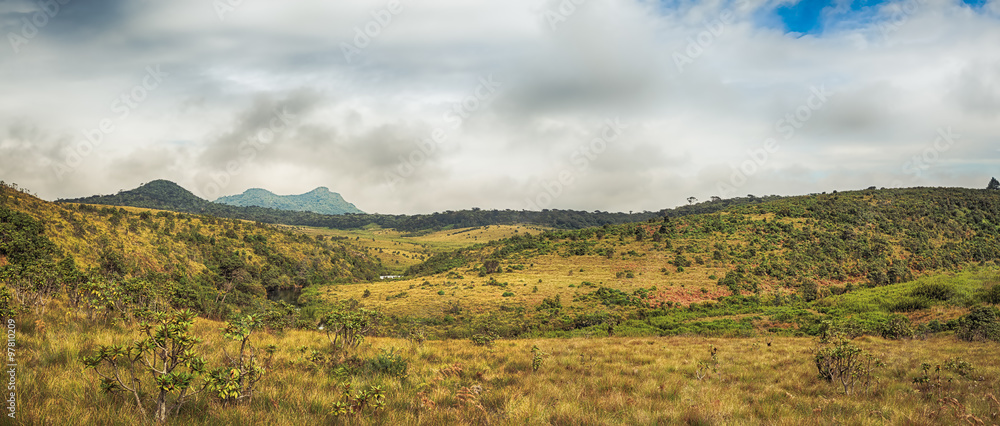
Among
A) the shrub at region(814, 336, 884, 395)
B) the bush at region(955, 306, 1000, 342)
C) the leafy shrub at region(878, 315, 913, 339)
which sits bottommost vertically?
the leafy shrub at region(878, 315, 913, 339)

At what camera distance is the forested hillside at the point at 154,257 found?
13141mm

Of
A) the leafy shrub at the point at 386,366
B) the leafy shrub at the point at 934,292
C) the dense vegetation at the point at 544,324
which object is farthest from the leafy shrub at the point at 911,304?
the leafy shrub at the point at 386,366

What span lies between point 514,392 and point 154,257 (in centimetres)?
6436

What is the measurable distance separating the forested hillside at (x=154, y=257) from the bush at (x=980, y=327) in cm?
3389

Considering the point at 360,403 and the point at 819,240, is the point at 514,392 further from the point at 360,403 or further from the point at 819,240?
the point at 819,240

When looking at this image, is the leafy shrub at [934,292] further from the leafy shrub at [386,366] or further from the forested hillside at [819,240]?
the leafy shrub at [386,366]

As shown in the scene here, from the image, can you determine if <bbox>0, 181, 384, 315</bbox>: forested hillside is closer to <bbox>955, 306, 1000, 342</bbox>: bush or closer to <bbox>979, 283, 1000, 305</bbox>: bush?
<bbox>955, 306, 1000, 342</bbox>: bush

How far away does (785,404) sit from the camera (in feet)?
25.5

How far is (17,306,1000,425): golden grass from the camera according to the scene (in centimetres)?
506

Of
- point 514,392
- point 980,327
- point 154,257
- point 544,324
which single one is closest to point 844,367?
point 514,392

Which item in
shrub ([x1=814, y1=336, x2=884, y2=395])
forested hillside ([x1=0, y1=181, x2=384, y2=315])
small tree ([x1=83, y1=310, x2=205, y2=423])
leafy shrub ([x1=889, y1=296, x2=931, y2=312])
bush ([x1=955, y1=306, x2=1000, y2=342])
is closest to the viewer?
small tree ([x1=83, y1=310, x2=205, y2=423])

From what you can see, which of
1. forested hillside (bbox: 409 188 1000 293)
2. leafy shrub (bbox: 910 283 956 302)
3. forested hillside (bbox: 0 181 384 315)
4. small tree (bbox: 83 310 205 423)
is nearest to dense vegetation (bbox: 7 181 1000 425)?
small tree (bbox: 83 310 205 423)

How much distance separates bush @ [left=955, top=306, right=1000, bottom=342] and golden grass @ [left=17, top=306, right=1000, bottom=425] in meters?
7.11

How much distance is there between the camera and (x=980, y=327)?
17.7 m
